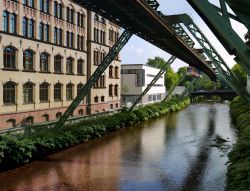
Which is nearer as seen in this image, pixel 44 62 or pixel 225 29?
pixel 225 29

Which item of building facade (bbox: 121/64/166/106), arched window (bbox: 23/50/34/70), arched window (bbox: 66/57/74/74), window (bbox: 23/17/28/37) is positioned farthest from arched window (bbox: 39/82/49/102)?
building facade (bbox: 121/64/166/106)

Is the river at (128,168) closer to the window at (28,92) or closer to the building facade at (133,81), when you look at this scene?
the window at (28,92)

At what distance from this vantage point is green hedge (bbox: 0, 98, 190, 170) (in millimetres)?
16734

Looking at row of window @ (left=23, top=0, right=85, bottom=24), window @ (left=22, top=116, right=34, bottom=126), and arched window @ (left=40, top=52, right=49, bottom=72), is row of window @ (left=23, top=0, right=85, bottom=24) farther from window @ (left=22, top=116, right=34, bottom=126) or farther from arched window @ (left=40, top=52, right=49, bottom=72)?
window @ (left=22, top=116, right=34, bottom=126)

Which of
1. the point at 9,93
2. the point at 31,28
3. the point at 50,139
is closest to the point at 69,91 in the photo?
the point at 31,28

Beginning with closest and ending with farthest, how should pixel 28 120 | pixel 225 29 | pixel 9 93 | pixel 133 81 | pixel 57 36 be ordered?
pixel 225 29 → pixel 9 93 → pixel 28 120 → pixel 57 36 → pixel 133 81

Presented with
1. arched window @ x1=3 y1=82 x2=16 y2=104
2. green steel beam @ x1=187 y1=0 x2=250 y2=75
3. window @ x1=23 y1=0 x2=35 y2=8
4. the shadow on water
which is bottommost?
the shadow on water

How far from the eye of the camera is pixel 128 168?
685 inches

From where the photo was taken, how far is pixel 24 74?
2973 centimetres

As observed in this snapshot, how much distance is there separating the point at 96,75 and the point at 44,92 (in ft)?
31.7

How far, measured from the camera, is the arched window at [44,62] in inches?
1281

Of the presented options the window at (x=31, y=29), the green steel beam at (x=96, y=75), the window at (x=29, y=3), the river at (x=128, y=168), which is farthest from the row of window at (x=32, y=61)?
the river at (x=128, y=168)

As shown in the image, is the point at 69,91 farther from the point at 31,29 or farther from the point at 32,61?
the point at 31,29

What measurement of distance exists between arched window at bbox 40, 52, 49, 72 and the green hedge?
7.50 meters
